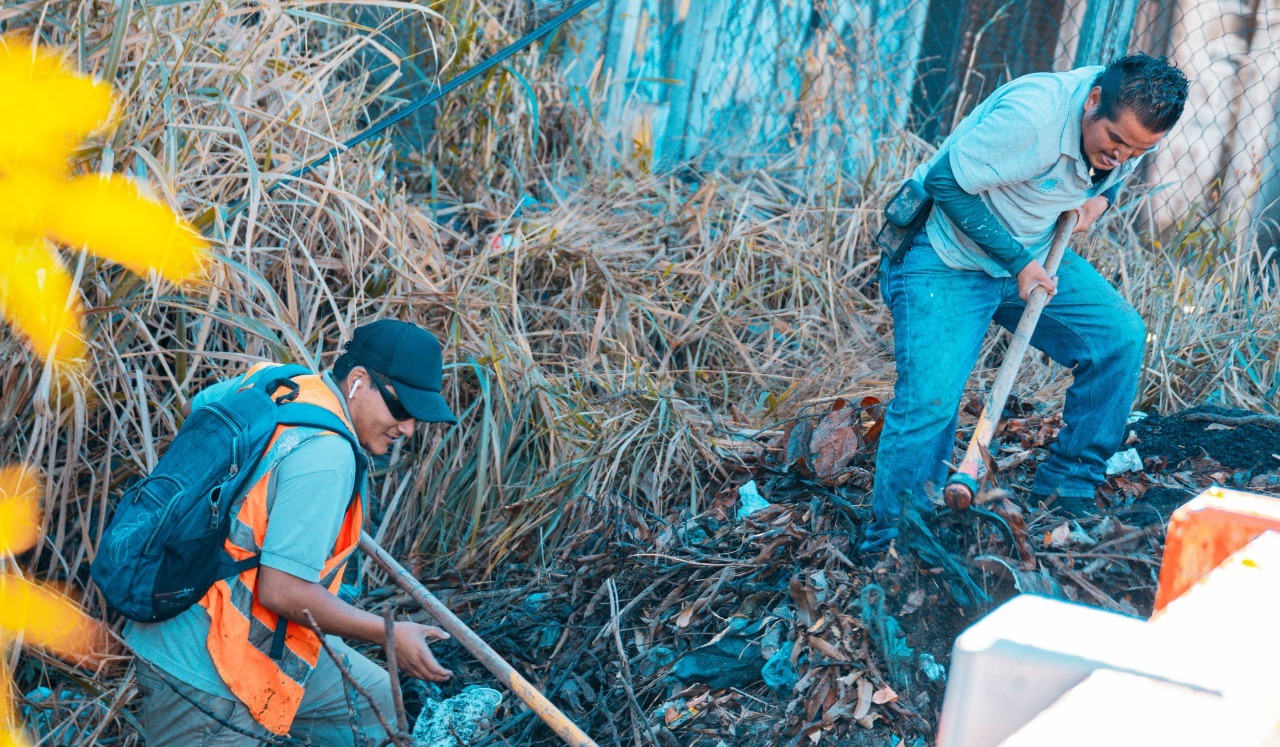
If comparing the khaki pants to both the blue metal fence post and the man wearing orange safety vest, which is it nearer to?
the man wearing orange safety vest

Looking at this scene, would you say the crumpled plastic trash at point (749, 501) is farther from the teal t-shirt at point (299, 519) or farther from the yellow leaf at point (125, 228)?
the yellow leaf at point (125, 228)

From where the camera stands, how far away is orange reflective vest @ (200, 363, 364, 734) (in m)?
2.60

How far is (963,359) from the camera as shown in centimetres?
323

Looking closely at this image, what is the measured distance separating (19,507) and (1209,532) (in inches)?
125

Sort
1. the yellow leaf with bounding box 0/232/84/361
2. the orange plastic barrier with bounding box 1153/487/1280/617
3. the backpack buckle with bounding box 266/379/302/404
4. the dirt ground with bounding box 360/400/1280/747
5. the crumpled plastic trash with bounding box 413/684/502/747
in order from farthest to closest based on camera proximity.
Result: the crumpled plastic trash with bounding box 413/684/502/747 → the yellow leaf with bounding box 0/232/84/361 → the dirt ground with bounding box 360/400/1280/747 → the backpack buckle with bounding box 266/379/302/404 → the orange plastic barrier with bounding box 1153/487/1280/617

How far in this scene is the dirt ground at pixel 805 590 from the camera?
291 centimetres

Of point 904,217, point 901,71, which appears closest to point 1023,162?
point 904,217

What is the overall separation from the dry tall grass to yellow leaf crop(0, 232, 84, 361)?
100mm

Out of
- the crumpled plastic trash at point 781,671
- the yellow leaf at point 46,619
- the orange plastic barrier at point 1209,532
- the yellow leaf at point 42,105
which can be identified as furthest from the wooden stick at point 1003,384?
the yellow leaf at point 42,105

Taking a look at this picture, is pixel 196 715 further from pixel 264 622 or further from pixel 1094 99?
pixel 1094 99

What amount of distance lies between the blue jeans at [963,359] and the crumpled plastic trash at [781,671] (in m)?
0.40

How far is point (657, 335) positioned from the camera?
499 centimetres

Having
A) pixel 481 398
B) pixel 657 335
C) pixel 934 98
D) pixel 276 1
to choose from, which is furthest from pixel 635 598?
pixel 934 98

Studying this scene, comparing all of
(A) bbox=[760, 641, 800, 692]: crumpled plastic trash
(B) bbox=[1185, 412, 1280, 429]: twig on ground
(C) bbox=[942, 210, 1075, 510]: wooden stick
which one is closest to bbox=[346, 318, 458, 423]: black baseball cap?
(A) bbox=[760, 641, 800, 692]: crumpled plastic trash
